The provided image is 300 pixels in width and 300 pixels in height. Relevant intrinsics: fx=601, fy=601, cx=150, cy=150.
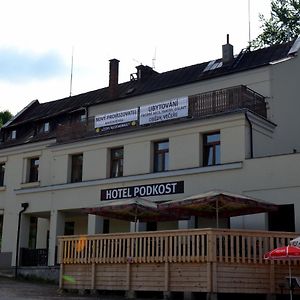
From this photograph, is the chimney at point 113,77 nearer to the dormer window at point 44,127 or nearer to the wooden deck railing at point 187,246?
the dormer window at point 44,127

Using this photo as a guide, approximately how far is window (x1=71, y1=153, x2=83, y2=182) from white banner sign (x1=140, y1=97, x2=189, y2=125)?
173 inches

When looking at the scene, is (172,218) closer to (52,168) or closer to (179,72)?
(52,168)

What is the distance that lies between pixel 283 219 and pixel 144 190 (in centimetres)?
614

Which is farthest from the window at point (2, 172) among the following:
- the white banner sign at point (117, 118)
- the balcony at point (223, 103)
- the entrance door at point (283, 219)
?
the entrance door at point (283, 219)

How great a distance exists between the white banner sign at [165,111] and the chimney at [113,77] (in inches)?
308

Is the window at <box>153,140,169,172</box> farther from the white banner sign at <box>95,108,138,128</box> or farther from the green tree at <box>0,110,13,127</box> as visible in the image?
the green tree at <box>0,110,13,127</box>

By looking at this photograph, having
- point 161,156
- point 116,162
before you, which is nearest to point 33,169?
point 116,162

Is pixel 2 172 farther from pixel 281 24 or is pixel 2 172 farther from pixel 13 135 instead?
pixel 281 24

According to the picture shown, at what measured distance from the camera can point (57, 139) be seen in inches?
1187

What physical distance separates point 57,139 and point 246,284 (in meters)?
15.6

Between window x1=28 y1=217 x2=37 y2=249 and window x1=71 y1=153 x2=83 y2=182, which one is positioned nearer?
window x1=71 y1=153 x2=83 y2=182

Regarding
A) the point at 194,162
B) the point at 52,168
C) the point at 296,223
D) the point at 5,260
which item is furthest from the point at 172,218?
the point at 5,260

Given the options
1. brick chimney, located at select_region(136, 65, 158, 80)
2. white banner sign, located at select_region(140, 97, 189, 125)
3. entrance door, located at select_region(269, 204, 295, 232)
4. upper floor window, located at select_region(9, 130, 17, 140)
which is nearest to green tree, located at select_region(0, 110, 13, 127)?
upper floor window, located at select_region(9, 130, 17, 140)

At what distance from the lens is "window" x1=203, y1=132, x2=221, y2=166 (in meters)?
24.4
